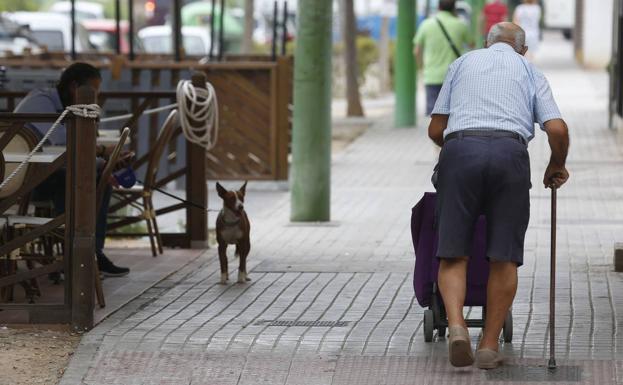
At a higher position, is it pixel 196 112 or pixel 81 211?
pixel 196 112

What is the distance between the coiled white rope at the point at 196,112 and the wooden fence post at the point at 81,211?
123 inches

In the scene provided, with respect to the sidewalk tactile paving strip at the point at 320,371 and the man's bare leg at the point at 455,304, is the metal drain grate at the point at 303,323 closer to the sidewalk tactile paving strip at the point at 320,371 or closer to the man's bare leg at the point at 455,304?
the sidewalk tactile paving strip at the point at 320,371

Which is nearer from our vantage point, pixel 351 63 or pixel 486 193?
pixel 486 193

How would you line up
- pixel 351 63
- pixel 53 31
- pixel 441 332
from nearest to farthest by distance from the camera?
pixel 441 332 → pixel 351 63 → pixel 53 31

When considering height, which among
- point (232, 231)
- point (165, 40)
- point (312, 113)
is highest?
point (312, 113)

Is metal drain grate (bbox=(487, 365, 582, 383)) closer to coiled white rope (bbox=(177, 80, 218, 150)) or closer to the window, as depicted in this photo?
coiled white rope (bbox=(177, 80, 218, 150))

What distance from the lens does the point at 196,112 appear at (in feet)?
38.5

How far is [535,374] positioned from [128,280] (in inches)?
144

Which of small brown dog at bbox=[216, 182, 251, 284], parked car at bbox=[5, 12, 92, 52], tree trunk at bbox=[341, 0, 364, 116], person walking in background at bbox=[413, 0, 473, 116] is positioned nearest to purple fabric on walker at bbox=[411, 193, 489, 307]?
small brown dog at bbox=[216, 182, 251, 284]

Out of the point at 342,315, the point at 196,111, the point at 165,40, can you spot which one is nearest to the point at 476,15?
the point at 165,40

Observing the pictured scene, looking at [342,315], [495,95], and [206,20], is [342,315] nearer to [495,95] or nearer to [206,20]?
[495,95]

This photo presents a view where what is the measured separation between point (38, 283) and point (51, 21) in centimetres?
2237

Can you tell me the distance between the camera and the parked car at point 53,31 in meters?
26.9

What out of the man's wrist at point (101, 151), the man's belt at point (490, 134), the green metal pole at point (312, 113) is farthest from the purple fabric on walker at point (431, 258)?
the green metal pole at point (312, 113)
